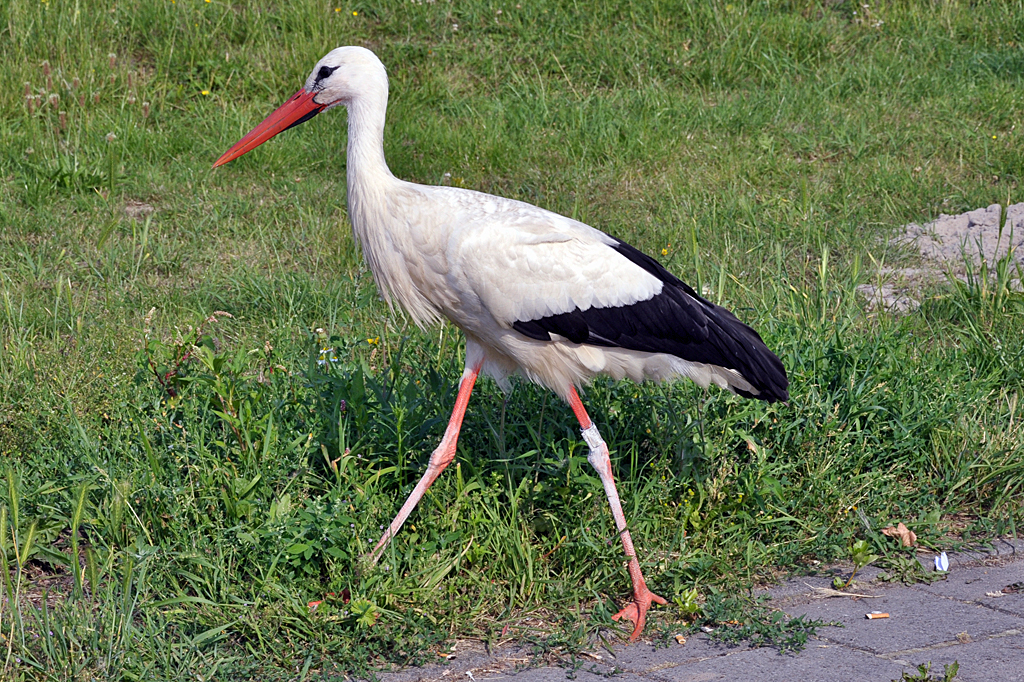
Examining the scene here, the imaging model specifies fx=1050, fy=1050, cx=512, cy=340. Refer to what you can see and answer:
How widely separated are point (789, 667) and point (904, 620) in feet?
1.71

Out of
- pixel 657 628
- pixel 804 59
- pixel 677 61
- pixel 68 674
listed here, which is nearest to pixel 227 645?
pixel 68 674

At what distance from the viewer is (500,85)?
7.85 metres

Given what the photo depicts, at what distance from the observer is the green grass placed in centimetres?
325

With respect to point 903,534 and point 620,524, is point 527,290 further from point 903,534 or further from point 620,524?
point 903,534

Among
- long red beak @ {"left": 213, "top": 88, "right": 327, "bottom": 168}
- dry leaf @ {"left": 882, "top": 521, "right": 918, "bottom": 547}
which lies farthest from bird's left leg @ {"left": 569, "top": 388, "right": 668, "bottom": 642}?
long red beak @ {"left": 213, "top": 88, "right": 327, "bottom": 168}

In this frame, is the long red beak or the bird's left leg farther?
the long red beak

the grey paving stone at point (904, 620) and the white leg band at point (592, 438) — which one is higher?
the white leg band at point (592, 438)

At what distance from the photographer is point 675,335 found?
3.62 meters

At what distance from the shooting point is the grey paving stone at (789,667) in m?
2.94

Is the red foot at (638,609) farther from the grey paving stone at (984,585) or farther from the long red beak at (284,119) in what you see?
the long red beak at (284,119)

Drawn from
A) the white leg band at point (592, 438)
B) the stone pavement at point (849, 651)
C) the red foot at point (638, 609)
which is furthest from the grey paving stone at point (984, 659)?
the white leg band at point (592, 438)

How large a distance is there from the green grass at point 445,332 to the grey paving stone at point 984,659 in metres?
0.51

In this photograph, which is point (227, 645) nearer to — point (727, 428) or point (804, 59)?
point (727, 428)

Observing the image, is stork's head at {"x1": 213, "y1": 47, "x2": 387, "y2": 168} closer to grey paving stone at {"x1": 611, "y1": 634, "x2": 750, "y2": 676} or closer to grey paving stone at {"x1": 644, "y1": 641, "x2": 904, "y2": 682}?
grey paving stone at {"x1": 611, "y1": 634, "x2": 750, "y2": 676}
